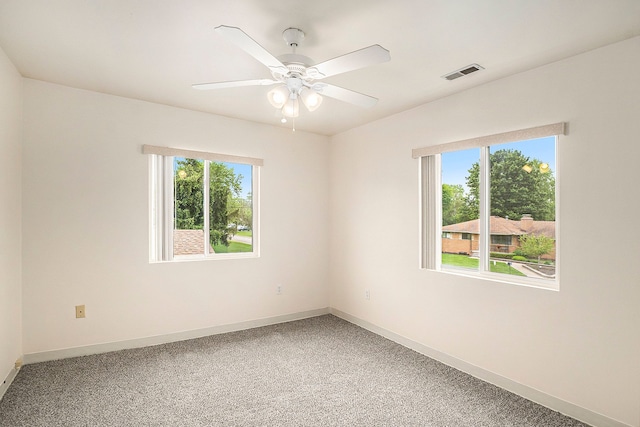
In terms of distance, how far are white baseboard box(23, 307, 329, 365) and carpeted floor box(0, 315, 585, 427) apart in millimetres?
88

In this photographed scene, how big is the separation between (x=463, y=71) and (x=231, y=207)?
9.44 feet

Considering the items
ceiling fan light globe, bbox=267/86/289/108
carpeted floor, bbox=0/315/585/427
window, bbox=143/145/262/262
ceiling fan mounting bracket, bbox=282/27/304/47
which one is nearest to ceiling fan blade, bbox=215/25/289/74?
ceiling fan light globe, bbox=267/86/289/108

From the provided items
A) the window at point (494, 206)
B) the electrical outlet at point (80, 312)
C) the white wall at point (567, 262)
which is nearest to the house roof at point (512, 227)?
the window at point (494, 206)

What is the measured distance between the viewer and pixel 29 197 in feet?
9.89

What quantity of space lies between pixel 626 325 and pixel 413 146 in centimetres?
→ 225

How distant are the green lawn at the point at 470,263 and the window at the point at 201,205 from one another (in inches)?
90.1

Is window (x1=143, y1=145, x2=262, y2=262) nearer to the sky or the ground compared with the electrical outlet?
nearer to the sky

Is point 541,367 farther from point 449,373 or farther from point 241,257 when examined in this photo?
point 241,257

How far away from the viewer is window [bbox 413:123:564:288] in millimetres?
2676

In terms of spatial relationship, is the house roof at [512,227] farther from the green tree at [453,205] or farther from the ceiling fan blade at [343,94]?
the ceiling fan blade at [343,94]

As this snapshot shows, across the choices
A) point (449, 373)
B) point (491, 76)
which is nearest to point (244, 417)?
point (449, 373)

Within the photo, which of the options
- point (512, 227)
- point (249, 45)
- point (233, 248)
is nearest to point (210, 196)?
point (233, 248)

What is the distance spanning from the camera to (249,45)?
171 centimetres

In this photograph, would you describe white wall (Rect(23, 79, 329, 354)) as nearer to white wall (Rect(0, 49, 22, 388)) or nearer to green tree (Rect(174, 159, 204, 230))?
white wall (Rect(0, 49, 22, 388))
